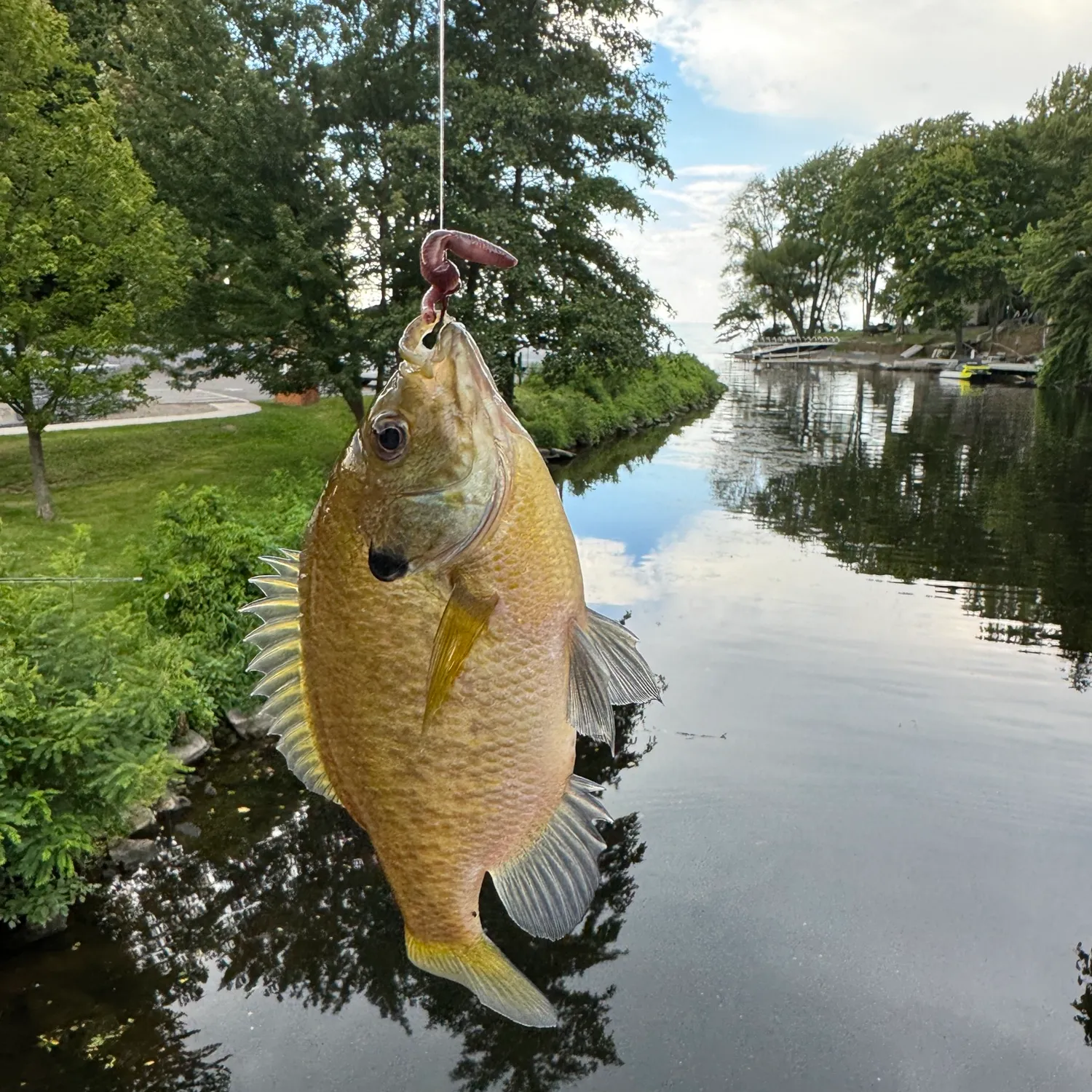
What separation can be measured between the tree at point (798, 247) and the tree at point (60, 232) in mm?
69445

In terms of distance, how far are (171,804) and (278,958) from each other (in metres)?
2.02

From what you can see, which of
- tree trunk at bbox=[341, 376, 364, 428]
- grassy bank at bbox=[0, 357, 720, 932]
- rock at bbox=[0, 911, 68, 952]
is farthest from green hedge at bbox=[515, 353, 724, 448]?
rock at bbox=[0, 911, 68, 952]

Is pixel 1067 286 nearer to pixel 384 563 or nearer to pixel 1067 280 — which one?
pixel 1067 280

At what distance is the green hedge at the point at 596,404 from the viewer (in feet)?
76.4

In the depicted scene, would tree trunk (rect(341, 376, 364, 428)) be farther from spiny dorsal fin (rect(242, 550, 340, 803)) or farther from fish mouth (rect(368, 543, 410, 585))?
fish mouth (rect(368, 543, 410, 585))

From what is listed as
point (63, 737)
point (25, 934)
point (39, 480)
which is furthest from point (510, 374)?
point (25, 934)

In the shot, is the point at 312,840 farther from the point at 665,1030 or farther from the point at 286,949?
the point at 665,1030

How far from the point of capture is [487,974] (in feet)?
5.14

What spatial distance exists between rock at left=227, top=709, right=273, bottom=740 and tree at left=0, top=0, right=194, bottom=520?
194 inches

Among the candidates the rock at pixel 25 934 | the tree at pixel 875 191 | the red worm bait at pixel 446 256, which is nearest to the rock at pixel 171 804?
the rock at pixel 25 934

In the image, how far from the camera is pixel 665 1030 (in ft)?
21.1

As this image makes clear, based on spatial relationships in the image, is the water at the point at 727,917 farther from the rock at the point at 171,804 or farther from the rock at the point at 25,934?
the rock at the point at 171,804

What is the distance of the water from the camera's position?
6.14 meters

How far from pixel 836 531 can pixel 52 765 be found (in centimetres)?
1590
